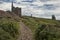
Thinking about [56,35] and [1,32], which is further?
[56,35]

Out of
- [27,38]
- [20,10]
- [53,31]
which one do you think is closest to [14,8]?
[20,10]

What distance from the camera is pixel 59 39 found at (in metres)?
32.3

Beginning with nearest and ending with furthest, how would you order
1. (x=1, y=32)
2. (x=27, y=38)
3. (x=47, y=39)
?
(x=1, y=32) → (x=47, y=39) → (x=27, y=38)

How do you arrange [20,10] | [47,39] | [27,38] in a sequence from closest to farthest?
[47,39] < [27,38] < [20,10]

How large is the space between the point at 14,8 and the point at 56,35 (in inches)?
2831

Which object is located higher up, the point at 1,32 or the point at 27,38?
the point at 1,32

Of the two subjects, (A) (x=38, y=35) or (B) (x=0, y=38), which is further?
(A) (x=38, y=35)

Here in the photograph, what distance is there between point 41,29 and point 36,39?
243cm

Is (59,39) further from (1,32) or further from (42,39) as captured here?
(1,32)

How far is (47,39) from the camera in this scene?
112ft

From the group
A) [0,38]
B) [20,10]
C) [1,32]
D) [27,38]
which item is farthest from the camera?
[20,10]

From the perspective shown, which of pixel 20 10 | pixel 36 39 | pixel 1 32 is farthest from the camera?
pixel 20 10

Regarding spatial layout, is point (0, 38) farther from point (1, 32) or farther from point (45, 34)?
point (45, 34)

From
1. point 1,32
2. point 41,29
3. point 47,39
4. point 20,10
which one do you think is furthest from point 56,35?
point 20,10
